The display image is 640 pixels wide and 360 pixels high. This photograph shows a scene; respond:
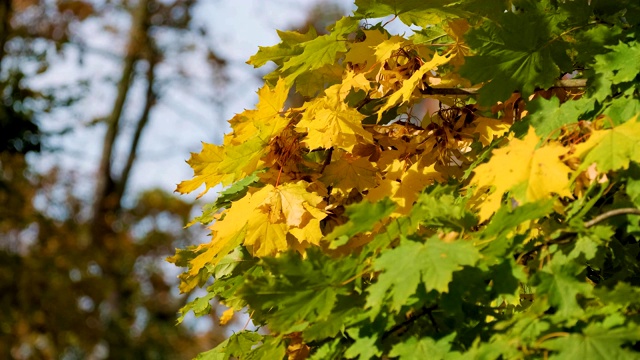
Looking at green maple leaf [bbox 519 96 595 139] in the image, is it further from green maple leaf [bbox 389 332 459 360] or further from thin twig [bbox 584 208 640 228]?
green maple leaf [bbox 389 332 459 360]

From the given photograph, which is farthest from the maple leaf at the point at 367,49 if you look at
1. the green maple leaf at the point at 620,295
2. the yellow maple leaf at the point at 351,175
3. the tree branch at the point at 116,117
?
the tree branch at the point at 116,117

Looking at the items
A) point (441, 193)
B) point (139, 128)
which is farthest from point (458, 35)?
point (139, 128)

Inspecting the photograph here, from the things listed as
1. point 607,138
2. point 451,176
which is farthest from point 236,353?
point 607,138

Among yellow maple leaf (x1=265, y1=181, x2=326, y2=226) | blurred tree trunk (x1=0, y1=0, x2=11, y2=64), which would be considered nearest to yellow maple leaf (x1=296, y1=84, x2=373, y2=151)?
yellow maple leaf (x1=265, y1=181, x2=326, y2=226)

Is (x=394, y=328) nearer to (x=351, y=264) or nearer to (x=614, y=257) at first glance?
(x=351, y=264)

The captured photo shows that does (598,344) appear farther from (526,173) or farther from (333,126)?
(333,126)

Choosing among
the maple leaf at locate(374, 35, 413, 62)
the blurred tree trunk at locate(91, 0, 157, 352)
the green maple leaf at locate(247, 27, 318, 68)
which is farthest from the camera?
the blurred tree trunk at locate(91, 0, 157, 352)

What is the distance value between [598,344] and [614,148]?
0.31 meters

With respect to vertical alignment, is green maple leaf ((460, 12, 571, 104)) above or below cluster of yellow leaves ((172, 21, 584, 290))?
above

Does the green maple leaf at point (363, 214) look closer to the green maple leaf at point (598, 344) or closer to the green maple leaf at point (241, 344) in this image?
the green maple leaf at point (598, 344)

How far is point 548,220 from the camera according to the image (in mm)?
1447

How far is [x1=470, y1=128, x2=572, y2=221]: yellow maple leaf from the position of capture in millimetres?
1292

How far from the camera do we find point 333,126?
1646mm

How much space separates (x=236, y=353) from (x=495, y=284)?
2.36 feet
